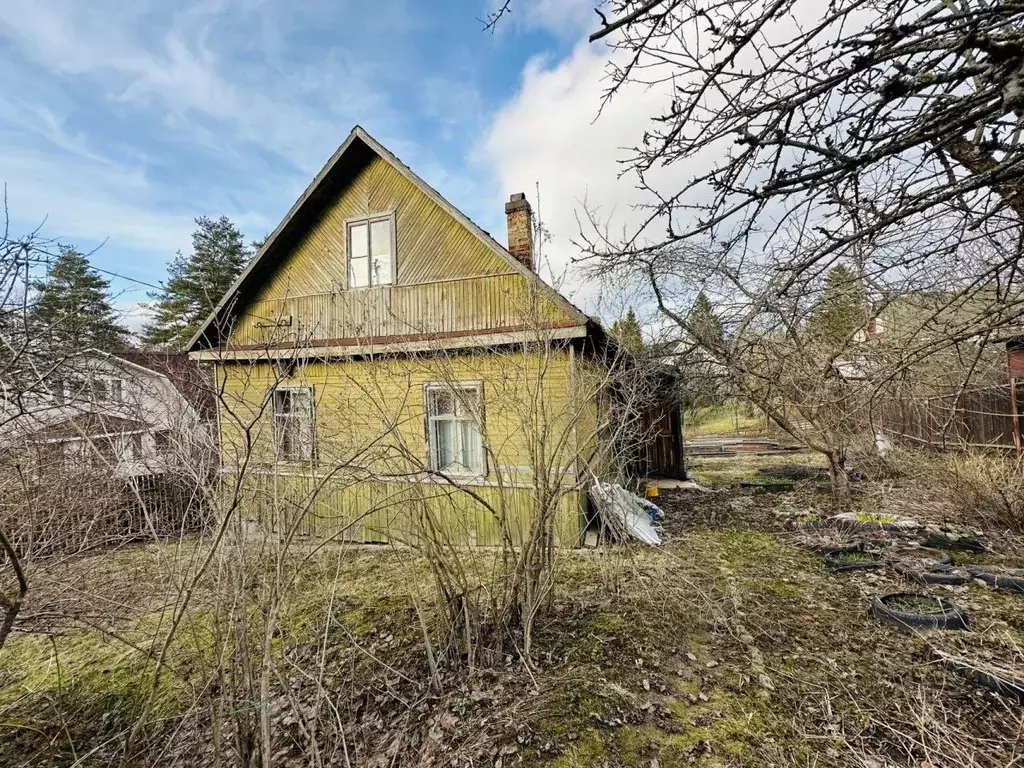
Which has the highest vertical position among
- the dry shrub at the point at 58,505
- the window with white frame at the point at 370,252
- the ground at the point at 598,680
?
the window with white frame at the point at 370,252

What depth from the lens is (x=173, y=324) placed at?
88.5 feet

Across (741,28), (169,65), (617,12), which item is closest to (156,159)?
(169,65)

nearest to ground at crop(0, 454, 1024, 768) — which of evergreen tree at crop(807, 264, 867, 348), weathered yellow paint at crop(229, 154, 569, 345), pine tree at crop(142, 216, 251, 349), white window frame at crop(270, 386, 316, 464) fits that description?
white window frame at crop(270, 386, 316, 464)

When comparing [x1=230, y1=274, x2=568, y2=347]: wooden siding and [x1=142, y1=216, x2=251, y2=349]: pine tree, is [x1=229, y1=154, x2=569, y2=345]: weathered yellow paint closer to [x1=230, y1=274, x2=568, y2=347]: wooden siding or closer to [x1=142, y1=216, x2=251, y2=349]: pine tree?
[x1=230, y1=274, x2=568, y2=347]: wooden siding

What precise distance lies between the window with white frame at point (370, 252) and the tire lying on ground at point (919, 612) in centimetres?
831

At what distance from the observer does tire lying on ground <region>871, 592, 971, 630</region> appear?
4.23m

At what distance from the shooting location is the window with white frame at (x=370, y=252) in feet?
28.3

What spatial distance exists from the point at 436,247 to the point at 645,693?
7.15m

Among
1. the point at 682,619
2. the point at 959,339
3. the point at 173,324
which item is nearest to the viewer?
the point at 959,339

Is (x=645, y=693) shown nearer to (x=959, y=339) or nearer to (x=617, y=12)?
(x=959, y=339)

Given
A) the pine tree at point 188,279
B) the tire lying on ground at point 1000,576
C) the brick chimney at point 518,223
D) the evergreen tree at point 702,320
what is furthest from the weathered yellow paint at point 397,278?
the pine tree at point 188,279

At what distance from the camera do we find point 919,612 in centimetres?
441

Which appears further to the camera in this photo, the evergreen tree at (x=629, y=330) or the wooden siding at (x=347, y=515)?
the evergreen tree at (x=629, y=330)

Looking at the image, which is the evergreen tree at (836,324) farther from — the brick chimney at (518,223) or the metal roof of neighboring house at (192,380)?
the metal roof of neighboring house at (192,380)
